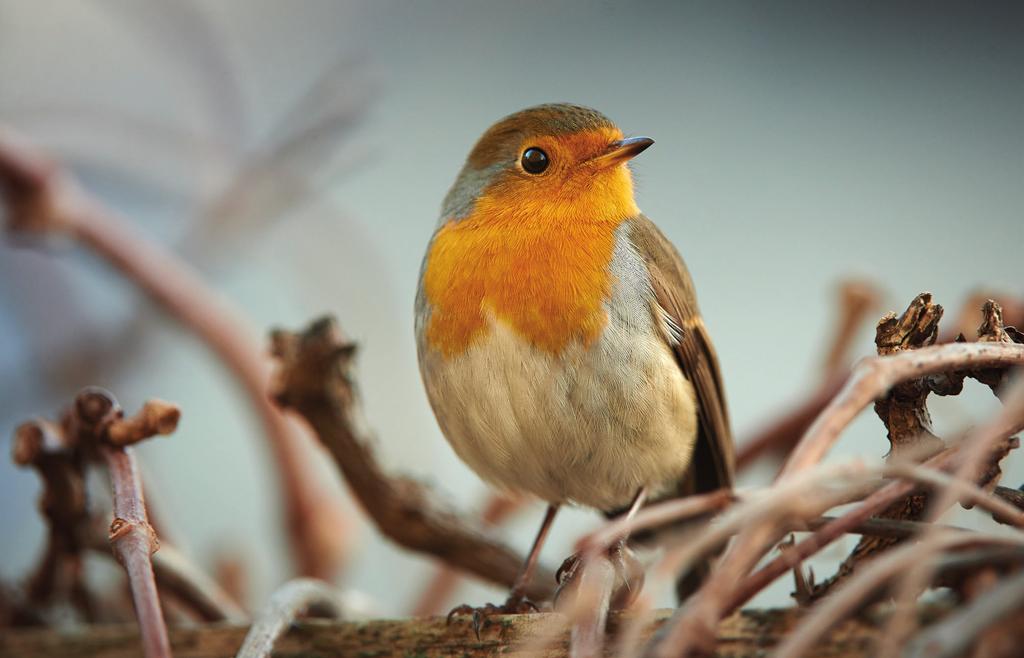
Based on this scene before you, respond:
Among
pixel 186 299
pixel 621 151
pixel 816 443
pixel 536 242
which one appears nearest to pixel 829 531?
pixel 816 443

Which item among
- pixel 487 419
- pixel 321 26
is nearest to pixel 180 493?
pixel 321 26

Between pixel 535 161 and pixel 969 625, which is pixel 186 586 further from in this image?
pixel 969 625

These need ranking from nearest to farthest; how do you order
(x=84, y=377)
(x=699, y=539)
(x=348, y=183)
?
(x=699, y=539) < (x=84, y=377) < (x=348, y=183)

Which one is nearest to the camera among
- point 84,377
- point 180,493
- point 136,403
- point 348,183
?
point 84,377

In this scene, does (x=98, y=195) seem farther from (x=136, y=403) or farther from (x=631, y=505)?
(x=631, y=505)

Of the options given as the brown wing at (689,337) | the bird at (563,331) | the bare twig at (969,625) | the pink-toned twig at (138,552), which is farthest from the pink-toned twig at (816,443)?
the brown wing at (689,337)

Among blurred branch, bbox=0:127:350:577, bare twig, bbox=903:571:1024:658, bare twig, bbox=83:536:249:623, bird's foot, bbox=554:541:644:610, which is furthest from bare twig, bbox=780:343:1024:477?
blurred branch, bbox=0:127:350:577

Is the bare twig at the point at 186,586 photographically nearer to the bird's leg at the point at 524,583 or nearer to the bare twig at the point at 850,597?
the bird's leg at the point at 524,583
